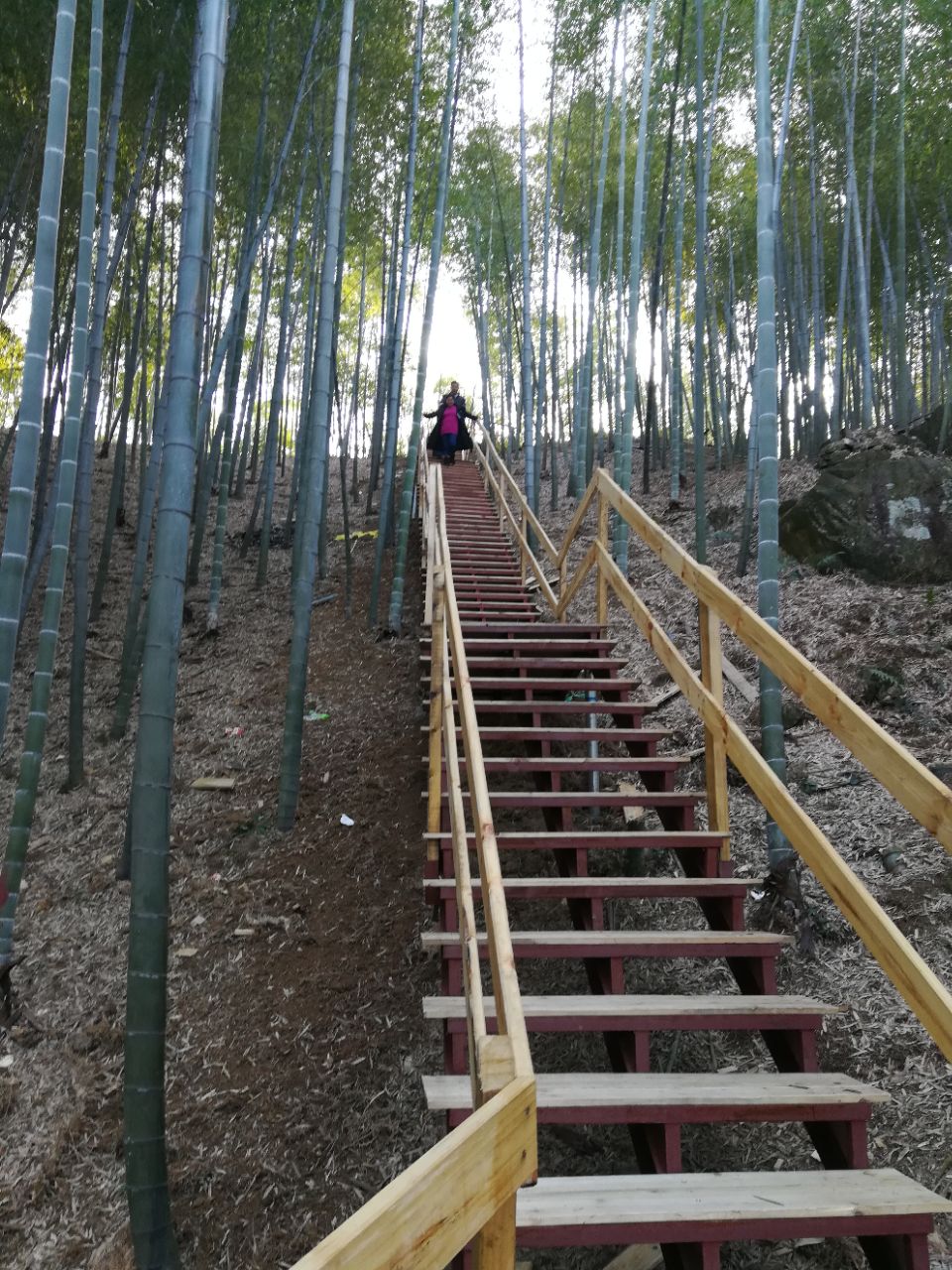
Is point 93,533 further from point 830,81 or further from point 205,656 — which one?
point 830,81

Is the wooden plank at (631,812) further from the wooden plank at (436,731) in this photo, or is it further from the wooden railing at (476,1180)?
the wooden railing at (476,1180)

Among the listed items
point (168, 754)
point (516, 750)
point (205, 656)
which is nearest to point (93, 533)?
point (205, 656)

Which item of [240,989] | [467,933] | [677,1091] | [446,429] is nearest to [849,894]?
[677,1091]

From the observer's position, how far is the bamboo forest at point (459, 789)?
1611 millimetres

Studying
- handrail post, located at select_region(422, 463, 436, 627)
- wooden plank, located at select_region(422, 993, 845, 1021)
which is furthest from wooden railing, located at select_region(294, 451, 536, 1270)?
handrail post, located at select_region(422, 463, 436, 627)

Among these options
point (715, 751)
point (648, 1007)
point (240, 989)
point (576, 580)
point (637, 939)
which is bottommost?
point (240, 989)

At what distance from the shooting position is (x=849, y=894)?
1537 mm

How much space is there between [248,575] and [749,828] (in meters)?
6.29

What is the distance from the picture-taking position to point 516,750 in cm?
466

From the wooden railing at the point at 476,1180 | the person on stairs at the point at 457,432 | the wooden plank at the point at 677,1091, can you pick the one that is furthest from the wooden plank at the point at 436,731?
the person on stairs at the point at 457,432

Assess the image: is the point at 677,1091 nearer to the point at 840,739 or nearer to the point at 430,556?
the point at 840,739

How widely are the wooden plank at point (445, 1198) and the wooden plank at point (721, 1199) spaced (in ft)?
2.13

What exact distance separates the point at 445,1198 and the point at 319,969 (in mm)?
2570

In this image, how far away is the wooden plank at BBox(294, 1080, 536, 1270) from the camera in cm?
60
